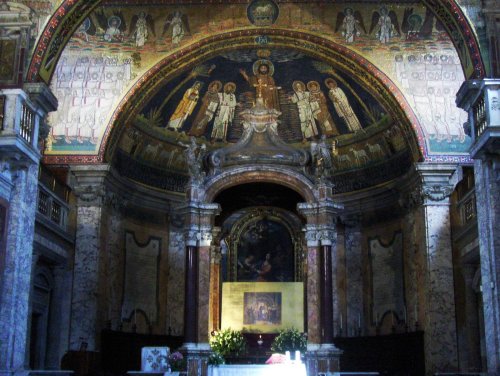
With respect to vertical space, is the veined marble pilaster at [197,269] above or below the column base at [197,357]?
above

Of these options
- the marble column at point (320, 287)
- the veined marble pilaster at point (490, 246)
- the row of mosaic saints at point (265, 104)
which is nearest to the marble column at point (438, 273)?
the marble column at point (320, 287)

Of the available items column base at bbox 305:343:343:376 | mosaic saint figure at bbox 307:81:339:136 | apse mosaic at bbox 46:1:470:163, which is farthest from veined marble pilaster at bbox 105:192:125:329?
mosaic saint figure at bbox 307:81:339:136

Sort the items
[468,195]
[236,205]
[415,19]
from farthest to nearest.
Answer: [236,205] < [415,19] < [468,195]

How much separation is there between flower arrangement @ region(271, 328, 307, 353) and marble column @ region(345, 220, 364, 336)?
280 cm

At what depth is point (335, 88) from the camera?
2289 cm

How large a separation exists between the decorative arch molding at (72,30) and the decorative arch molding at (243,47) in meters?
5.54

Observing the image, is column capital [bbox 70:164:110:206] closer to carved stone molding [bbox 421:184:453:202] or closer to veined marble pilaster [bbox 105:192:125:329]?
veined marble pilaster [bbox 105:192:125:329]

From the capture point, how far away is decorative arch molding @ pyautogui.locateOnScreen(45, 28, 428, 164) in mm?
20875

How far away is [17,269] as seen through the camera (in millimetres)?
13609

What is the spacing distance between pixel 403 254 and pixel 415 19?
22.3ft

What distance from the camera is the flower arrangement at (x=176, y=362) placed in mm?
17188

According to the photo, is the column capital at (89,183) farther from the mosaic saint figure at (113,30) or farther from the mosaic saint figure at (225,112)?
the mosaic saint figure at (225,112)

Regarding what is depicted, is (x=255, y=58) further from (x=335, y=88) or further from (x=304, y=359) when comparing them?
(x=304, y=359)

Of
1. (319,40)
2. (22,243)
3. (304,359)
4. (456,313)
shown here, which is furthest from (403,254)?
(22,243)
